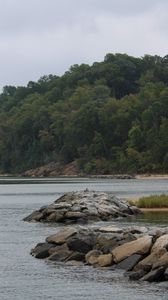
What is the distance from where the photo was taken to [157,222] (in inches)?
2295

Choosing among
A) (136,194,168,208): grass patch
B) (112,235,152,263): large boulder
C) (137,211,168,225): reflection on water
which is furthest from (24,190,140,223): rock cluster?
(112,235,152,263): large boulder

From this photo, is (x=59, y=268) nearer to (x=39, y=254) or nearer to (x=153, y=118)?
(x=39, y=254)

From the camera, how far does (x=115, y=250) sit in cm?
3856

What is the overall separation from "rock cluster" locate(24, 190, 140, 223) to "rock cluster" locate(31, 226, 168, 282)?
831 inches

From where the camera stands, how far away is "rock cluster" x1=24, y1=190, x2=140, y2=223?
65938 mm

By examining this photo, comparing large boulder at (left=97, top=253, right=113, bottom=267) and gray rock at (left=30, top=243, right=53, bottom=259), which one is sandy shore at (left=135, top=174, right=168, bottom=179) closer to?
gray rock at (left=30, top=243, right=53, bottom=259)

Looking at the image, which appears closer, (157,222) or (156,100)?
(157,222)

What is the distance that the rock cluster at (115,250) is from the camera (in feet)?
116

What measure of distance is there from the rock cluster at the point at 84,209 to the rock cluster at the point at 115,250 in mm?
21107

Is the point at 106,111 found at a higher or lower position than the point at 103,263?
higher

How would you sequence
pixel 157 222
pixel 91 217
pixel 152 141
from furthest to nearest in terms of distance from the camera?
pixel 152 141 < pixel 91 217 < pixel 157 222

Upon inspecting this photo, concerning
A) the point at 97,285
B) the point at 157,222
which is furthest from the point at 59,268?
the point at 157,222

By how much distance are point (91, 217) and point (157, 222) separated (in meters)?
9.16

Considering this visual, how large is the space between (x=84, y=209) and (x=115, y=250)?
29102 millimetres
